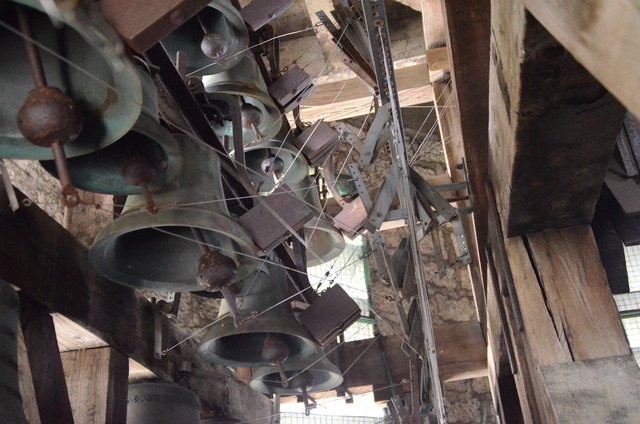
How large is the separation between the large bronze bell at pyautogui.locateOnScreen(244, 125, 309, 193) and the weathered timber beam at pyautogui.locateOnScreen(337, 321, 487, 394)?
141 cm

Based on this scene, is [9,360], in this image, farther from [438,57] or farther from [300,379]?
[438,57]

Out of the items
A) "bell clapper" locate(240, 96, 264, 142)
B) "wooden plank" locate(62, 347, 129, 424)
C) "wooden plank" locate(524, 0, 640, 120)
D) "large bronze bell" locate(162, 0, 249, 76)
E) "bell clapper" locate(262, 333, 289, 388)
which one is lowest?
"wooden plank" locate(524, 0, 640, 120)

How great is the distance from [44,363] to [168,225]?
1.76ft

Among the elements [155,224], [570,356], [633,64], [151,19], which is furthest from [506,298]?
[633,64]

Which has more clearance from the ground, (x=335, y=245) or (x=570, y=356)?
(x=335, y=245)

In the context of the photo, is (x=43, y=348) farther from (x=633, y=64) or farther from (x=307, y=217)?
(x=633, y=64)

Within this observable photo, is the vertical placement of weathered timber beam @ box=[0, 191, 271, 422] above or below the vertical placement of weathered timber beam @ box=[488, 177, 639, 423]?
above

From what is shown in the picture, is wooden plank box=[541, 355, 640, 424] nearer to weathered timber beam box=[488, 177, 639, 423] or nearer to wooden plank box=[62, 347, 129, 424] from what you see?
weathered timber beam box=[488, 177, 639, 423]

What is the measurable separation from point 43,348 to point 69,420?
22cm

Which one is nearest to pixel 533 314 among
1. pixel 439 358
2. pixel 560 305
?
pixel 560 305

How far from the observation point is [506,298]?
2.50 m

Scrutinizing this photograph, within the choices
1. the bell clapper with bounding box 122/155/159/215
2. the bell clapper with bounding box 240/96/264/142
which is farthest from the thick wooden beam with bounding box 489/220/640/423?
the bell clapper with bounding box 122/155/159/215

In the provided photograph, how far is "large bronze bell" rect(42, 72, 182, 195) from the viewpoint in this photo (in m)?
1.78

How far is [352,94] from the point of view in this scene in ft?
14.1
